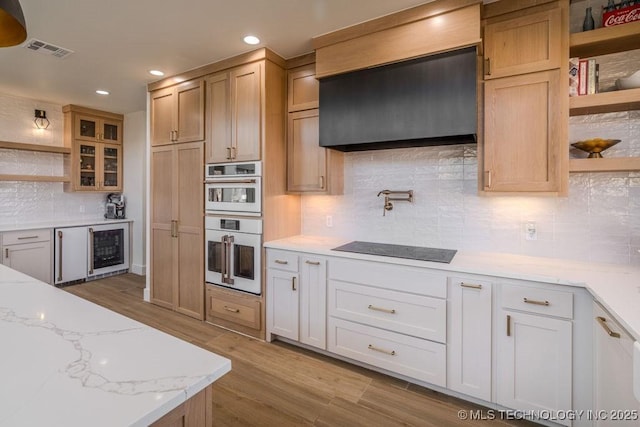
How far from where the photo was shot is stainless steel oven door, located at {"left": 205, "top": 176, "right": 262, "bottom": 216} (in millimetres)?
2910

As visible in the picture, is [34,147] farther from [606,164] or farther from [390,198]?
[606,164]

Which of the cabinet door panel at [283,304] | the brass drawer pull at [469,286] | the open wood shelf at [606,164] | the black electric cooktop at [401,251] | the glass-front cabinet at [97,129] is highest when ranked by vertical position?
the glass-front cabinet at [97,129]

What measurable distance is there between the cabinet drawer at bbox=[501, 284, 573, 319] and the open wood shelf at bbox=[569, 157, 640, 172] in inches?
30.7

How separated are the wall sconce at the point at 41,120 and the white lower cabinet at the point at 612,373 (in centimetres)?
644

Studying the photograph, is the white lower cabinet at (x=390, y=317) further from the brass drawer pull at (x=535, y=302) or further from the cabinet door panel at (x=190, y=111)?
the cabinet door panel at (x=190, y=111)

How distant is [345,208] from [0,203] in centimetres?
471

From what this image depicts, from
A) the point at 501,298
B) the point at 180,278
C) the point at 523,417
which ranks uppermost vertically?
the point at 501,298

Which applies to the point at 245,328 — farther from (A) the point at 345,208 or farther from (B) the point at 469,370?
(B) the point at 469,370

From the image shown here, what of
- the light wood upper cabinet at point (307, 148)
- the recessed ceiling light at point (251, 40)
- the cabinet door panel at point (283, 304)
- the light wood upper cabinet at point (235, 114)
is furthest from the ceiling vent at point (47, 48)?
the cabinet door panel at point (283, 304)

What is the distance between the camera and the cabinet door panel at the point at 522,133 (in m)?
2.01

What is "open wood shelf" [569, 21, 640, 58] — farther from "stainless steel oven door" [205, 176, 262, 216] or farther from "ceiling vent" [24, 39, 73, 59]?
"ceiling vent" [24, 39, 73, 59]

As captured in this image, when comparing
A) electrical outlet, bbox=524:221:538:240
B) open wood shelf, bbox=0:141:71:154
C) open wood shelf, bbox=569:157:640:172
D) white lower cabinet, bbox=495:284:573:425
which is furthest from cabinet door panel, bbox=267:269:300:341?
open wood shelf, bbox=0:141:71:154

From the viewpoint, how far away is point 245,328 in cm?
305

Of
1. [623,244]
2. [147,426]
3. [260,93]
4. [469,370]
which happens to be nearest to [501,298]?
[469,370]
